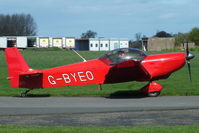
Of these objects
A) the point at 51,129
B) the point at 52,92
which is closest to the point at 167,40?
the point at 52,92

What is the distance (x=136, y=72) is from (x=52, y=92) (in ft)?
12.2

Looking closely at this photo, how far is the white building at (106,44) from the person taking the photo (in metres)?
86.4

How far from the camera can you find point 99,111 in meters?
11.1

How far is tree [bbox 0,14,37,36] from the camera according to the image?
497 ft

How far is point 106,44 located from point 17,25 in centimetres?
7454

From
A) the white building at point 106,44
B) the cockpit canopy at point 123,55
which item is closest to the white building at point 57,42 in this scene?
the white building at point 106,44

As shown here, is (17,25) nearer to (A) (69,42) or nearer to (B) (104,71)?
(A) (69,42)

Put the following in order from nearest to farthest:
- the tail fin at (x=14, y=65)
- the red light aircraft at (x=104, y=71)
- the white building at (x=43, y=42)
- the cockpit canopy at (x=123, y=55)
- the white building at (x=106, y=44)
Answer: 1. the cockpit canopy at (x=123, y=55)
2. the red light aircraft at (x=104, y=71)
3. the tail fin at (x=14, y=65)
4. the white building at (x=106, y=44)
5. the white building at (x=43, y=42)

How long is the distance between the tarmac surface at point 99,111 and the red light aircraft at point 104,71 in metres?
0.62

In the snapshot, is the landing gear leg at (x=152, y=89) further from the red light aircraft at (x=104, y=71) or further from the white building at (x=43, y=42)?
the white building at (x=43, y=42)

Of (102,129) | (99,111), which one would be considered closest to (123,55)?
(99,111)

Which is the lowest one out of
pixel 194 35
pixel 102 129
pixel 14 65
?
pixel 102 129

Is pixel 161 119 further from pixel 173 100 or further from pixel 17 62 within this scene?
pixel 17 62

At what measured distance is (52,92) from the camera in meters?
16.1
